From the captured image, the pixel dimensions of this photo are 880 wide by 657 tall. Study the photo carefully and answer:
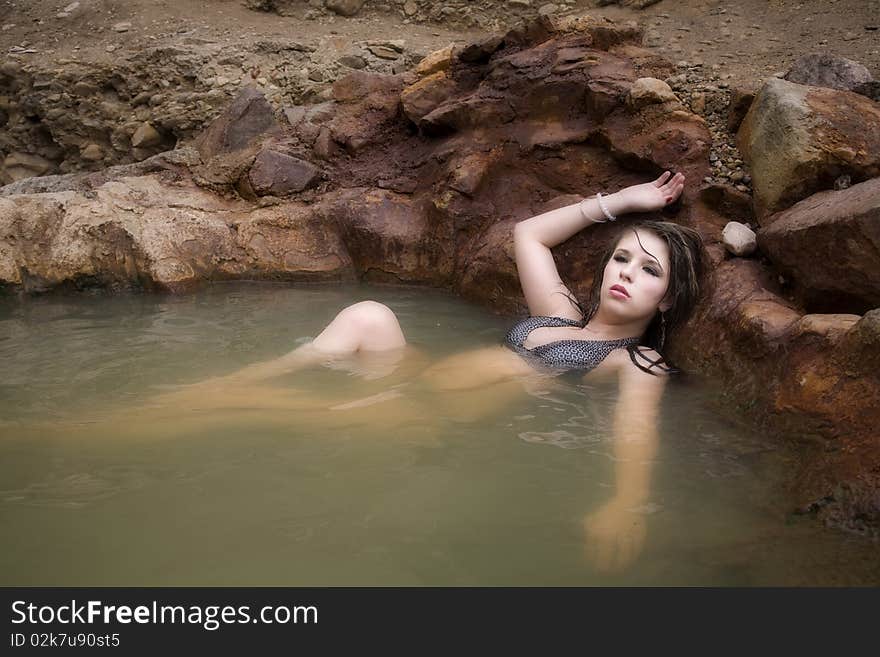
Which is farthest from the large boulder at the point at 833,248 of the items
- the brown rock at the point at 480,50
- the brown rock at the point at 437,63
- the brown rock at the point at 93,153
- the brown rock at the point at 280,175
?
the brown rock at the point at 93,153

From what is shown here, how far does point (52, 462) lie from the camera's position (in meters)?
2.59

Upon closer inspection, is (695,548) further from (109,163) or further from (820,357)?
(109,163)

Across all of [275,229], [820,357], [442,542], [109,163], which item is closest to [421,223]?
[275,229]

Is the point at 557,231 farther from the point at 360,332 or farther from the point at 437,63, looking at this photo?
the point at 437,63

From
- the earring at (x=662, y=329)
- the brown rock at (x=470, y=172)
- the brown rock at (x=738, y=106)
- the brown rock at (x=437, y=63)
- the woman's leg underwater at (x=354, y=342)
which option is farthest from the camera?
the brown rock at (x=437, y=63)

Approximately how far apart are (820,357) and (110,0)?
8.88 m

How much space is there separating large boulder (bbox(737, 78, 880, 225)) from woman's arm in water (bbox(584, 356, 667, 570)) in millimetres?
1263

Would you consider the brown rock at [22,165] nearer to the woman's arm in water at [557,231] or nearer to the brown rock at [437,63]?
the brown rock at [437,63]

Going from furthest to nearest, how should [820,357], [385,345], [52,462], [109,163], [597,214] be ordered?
[109,163] → [597,214] → [385,345] → [820,357] → [52,462]

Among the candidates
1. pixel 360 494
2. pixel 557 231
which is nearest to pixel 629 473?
pixel 360 494

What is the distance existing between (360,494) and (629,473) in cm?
91

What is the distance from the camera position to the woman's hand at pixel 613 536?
2133mm

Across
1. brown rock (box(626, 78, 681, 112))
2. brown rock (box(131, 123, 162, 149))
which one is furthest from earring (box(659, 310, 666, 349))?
brown rock (box(131, 123, 162, 149))
